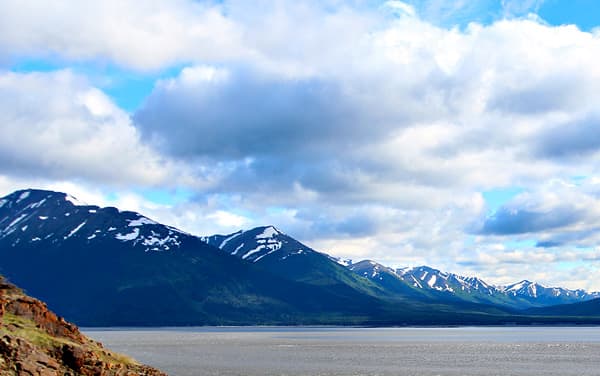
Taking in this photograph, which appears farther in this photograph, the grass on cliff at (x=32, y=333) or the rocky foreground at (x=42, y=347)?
the grass on cliff at (x=32, y=333)

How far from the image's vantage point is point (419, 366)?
6767 inches

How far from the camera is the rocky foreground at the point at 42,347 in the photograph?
262ft

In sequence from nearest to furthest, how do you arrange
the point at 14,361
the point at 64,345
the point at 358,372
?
the point at 14,361, the point at 64,345, the point at 358,372

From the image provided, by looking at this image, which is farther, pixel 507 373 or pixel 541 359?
pixel 541 359

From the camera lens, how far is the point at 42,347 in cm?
8594

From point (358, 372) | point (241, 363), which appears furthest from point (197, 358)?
point (358, 372)

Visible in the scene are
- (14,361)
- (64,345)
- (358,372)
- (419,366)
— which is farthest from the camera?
(419,366)

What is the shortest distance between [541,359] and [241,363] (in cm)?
8584

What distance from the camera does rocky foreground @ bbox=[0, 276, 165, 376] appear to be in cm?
7988

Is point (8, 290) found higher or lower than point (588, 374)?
higher

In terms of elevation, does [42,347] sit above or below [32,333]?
below

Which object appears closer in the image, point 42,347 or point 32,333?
point 42,347

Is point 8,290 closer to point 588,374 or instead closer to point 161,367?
point 161,367

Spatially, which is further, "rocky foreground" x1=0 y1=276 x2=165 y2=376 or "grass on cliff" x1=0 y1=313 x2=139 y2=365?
"grass on cliff" x1=0 y1=313 x2=139 y2=365
